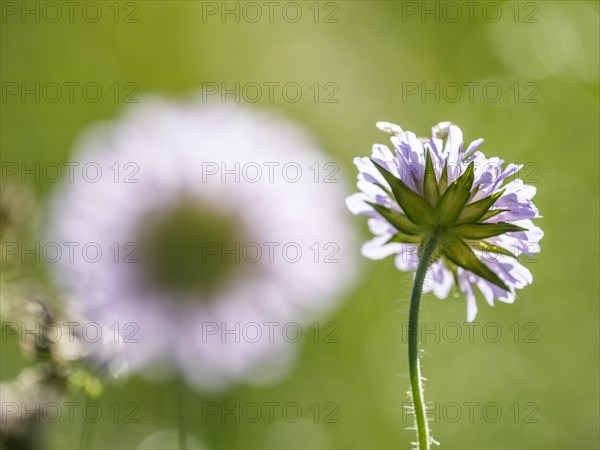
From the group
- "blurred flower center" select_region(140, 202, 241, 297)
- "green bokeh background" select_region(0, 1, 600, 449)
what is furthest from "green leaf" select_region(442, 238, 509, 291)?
"green bokeh background" select_region(0, 1, 600, 449)

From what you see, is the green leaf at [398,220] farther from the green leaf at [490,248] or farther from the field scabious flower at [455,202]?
the green leaf at [490,248]

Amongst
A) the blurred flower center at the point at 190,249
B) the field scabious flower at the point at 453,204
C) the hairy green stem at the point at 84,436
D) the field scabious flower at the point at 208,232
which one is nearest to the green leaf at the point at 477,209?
the field scabious flower at the point at 453,204

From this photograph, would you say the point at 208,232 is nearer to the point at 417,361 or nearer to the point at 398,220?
the point at 398,220

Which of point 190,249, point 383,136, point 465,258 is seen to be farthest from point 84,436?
point 383,136

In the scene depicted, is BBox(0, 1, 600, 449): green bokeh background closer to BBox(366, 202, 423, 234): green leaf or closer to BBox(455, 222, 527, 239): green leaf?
BBox(366, 202, 423, 234): green leaf

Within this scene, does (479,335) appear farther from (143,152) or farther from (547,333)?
(143,152)
